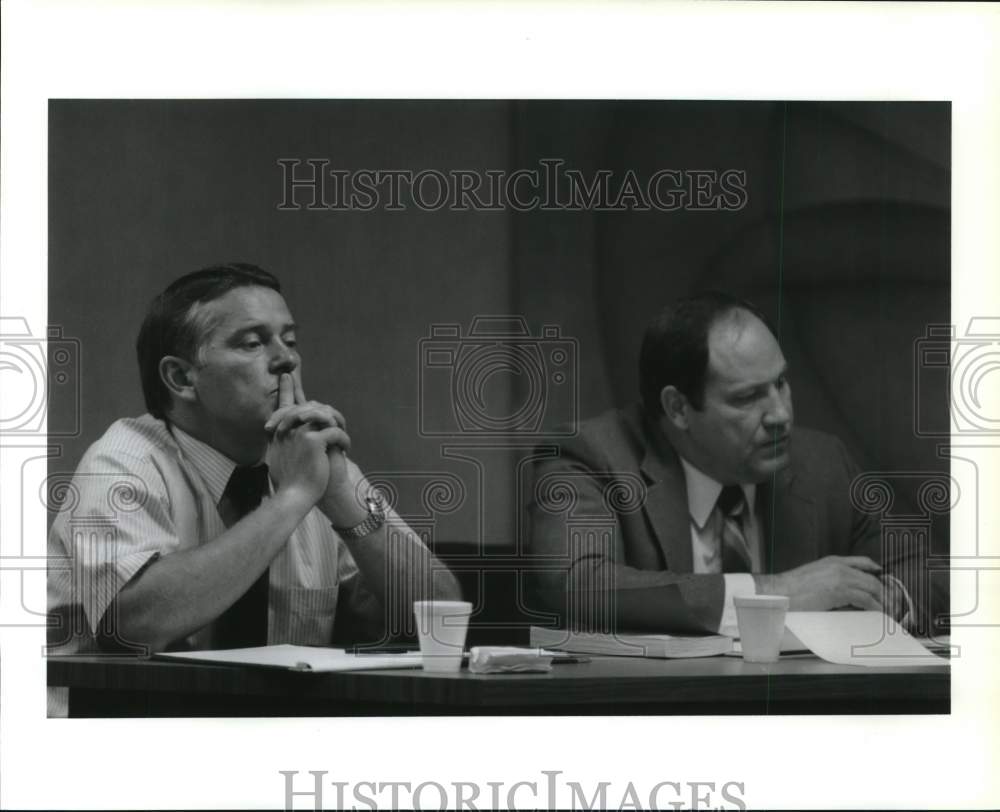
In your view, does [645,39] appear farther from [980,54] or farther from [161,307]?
[161,307]

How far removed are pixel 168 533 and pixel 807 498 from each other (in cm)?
141

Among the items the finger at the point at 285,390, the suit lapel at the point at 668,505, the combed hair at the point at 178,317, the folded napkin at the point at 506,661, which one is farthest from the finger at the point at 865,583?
the combed hair at the point at 178,317

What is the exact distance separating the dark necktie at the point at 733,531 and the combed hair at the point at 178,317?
109cm

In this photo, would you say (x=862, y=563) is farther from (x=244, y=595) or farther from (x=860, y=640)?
(x=244, y=595)

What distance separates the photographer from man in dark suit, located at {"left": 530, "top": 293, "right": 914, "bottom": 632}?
11.3ft

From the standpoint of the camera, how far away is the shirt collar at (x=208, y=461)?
3.37 meters

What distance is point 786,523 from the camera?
3.51 metres

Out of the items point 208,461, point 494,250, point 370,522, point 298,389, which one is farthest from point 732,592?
point 208,461

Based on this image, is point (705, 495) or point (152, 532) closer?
point (152, 532)

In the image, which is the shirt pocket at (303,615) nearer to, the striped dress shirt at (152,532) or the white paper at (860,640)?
the striped dress shirt at (152,532)

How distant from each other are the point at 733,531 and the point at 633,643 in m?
0.37

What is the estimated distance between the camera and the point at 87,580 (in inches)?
132

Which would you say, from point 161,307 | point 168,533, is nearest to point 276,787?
point 168,533

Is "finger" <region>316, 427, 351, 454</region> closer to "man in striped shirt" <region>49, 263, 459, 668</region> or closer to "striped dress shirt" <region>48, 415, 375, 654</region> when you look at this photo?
"man in striped shirt" <region>49, 263, 459, 668</region>
